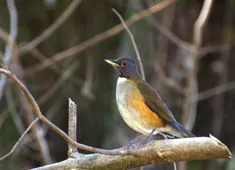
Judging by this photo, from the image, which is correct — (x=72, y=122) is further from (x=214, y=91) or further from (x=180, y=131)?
(x=214, y=91)

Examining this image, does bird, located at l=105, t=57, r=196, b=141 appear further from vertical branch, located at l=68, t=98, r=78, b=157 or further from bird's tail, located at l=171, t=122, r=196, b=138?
vertical branch, located at l=68, t=98, r=78, b=157

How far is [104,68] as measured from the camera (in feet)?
24.6

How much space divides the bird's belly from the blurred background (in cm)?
258

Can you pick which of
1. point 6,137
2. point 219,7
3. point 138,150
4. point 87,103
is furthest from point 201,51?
point 138,150

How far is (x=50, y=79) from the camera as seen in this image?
755 cm

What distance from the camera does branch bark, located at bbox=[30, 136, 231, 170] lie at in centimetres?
301

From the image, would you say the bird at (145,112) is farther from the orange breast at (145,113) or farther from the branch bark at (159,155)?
the branch bark at (159,155)

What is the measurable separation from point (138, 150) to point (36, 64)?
4294 millimetres

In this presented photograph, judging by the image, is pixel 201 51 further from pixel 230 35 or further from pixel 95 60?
pixel 95 60

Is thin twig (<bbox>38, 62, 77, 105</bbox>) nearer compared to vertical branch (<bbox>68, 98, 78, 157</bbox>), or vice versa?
vertical branch (<bbox>68, 98, 78, 157</bbox>)

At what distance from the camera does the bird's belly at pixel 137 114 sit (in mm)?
3977

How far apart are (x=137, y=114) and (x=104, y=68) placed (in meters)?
3.54

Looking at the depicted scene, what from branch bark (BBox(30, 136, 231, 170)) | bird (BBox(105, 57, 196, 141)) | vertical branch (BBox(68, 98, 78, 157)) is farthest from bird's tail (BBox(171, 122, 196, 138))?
vertical branch (BBox(68, 98, 78, 157))

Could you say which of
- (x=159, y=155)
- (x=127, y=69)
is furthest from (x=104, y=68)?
(x=159, y=155)
